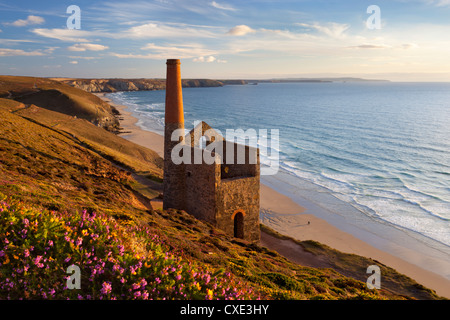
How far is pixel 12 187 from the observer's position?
10.9 meters

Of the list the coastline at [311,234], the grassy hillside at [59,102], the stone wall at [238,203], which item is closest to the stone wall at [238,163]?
the stone wall at [238,203]

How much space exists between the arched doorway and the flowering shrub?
39.7 ft

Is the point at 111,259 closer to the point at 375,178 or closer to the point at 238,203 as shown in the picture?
the point at 238,203

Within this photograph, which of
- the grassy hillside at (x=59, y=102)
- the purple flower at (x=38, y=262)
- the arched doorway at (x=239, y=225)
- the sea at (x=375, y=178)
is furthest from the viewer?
the grassy hillside at (x=59, y=102)

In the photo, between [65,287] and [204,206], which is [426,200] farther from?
[65,287]

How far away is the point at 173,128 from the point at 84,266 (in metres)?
14.6

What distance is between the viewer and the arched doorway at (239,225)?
20.2 m

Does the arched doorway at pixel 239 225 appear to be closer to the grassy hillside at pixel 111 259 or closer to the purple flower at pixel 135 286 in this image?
the grassy hillside at pixel 111 259

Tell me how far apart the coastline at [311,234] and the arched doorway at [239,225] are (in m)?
3.16

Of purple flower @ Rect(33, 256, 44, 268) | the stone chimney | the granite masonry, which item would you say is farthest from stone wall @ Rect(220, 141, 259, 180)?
purple flower @ Rect(33, 256, 44, 268)

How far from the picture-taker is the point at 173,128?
2069cm

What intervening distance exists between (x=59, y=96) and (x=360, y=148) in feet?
210

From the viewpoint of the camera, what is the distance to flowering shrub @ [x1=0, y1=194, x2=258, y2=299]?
615 centimetres

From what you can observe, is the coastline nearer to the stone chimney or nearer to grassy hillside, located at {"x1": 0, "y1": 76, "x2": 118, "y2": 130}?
the stone chimney
